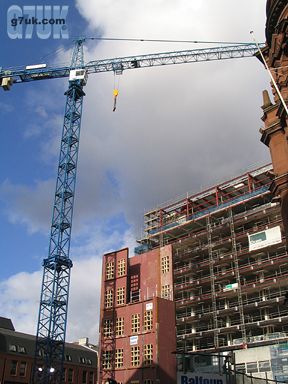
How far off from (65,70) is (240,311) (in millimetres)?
46379

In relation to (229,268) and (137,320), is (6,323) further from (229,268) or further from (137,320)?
(229,268)

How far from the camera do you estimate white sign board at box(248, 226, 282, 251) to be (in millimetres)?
63219

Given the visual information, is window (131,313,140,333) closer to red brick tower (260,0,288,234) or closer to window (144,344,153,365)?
window (144,344,153,365)

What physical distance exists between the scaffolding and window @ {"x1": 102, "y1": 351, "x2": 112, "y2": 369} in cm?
1514

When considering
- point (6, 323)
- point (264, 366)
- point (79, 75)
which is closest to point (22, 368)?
point (6, 323)

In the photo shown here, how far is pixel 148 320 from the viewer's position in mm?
57438

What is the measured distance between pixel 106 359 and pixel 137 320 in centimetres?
666

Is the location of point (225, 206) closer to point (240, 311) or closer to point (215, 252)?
point (215, 252)

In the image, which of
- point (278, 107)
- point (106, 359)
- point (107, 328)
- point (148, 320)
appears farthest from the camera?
point (107, 328)

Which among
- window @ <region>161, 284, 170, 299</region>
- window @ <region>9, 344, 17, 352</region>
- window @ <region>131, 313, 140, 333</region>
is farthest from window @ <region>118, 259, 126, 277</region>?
window @ <region>9, 344, 17, 352</region>

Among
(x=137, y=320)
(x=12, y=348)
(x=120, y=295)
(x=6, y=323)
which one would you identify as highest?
(x=6, y=323)

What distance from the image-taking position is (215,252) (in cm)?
7344

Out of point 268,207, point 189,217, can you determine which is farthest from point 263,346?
point 189,217

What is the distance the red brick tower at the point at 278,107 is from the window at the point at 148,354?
30696mm
